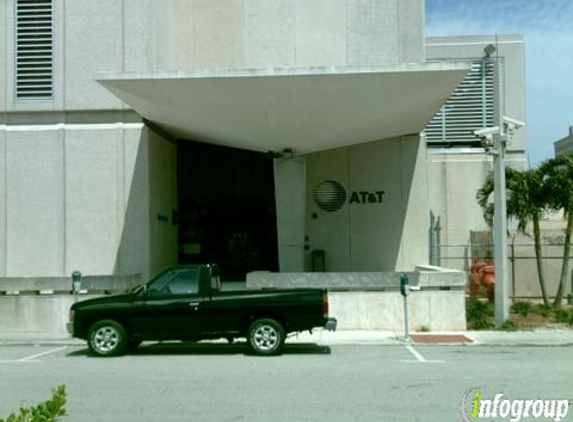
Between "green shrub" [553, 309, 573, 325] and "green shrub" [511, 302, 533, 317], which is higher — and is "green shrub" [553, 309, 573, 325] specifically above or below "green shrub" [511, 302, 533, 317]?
below

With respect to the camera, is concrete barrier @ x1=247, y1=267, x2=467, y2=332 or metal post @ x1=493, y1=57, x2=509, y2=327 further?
concrete barrier @ x1=247, y1=267, x2=467, y2=332

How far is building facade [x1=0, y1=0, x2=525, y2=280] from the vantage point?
17781 mm

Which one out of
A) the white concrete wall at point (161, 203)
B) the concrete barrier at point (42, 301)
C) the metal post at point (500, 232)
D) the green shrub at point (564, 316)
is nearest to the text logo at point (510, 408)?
the metal post at point (500, 232)

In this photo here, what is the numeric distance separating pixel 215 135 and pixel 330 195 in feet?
15.9

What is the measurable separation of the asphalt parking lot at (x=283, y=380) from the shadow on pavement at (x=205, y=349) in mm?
22

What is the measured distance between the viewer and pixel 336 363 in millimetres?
12219

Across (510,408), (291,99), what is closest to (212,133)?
(291,99)

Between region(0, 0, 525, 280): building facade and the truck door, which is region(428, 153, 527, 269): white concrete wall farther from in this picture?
the truck door

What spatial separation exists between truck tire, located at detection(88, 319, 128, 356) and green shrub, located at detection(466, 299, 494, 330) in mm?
8570

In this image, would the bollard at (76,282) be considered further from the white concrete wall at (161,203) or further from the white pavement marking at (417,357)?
the white pavement marking at (417,357)

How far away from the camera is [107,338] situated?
13.2 meters

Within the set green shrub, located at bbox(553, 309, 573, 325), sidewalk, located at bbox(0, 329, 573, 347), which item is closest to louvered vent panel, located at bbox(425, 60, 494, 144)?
green shrub, located at bbox(553, 309, 573, 325)

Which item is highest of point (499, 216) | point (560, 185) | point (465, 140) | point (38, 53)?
point (38, 53)

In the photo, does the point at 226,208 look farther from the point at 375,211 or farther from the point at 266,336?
the point at 266,336
